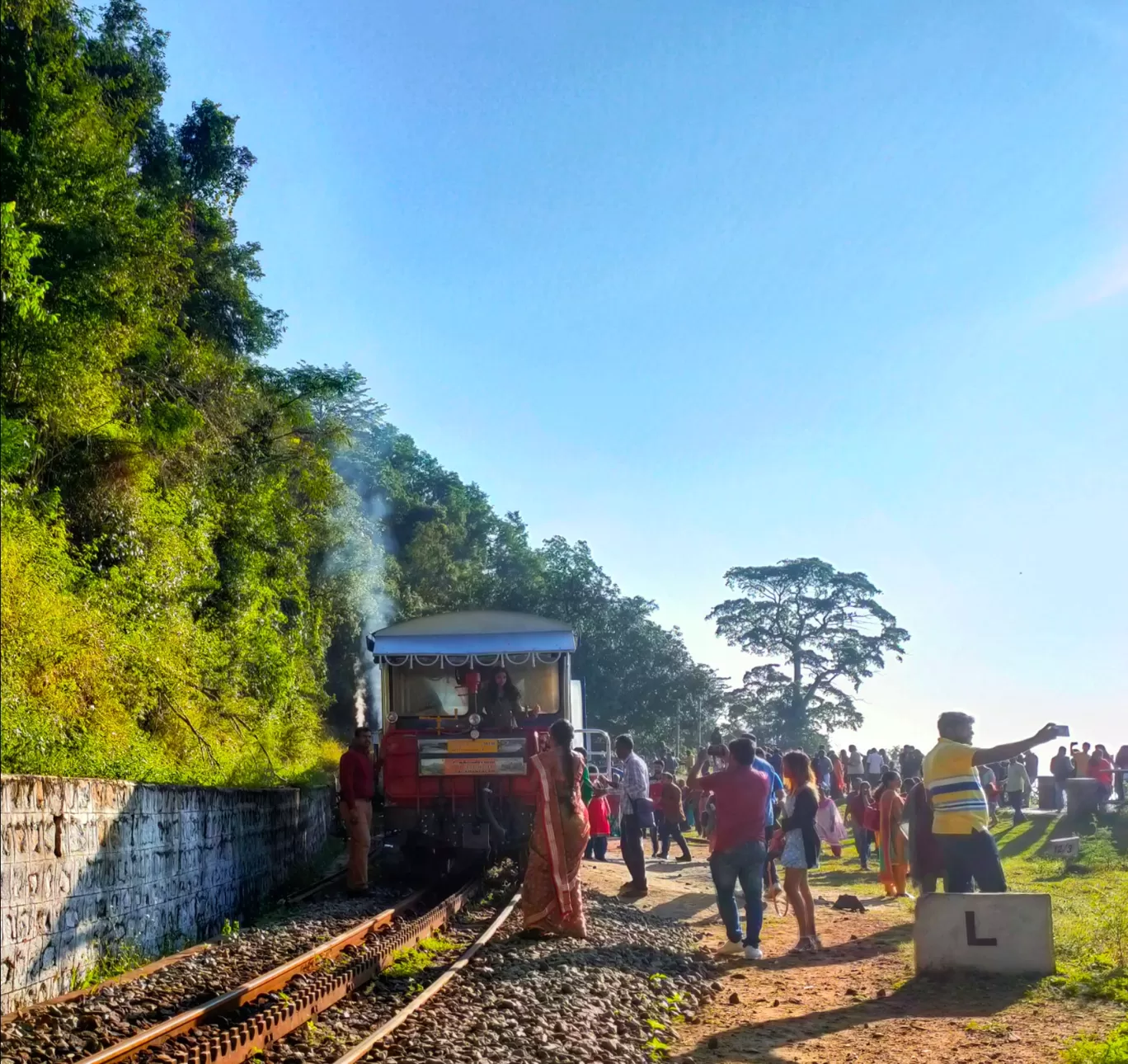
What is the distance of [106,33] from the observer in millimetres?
23906

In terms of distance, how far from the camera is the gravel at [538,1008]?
256 inches

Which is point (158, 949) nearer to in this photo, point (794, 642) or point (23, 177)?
point (23, 177)

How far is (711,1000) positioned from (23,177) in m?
13.0

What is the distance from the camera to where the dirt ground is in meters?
6.67

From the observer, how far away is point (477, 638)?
52.5 ft

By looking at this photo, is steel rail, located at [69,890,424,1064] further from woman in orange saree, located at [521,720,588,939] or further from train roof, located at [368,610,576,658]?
train roof, located at [368,610,576,658]

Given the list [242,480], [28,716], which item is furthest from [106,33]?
[28,716]

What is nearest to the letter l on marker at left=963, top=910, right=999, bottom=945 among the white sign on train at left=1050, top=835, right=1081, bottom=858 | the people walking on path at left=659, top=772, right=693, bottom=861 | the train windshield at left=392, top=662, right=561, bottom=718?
the train windshield at left=392, top=662, right=561, bottom=718

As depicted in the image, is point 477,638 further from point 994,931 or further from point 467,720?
point 994,931

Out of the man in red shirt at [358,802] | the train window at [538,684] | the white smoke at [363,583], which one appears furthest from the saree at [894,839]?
the white smoke at [363,583]

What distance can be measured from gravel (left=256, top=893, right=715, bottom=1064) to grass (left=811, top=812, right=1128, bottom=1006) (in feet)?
8.51

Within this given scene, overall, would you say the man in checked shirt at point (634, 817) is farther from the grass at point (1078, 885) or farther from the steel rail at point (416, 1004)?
the steel rail at point (416, 1004)

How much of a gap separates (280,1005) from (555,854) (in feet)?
11.2

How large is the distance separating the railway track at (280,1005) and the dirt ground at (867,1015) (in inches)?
79.7
